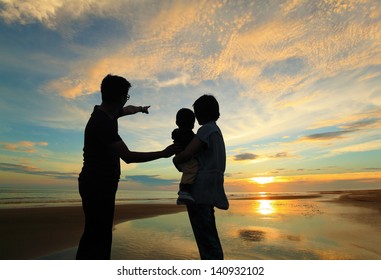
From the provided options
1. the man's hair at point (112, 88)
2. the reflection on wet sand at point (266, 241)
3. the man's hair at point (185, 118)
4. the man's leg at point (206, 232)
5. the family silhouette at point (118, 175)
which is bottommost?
the reflection on wet sand at point (266, 241)

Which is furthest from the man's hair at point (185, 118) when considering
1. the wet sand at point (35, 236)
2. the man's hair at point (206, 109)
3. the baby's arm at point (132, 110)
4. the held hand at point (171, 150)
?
the wet sand at point (35, 236)

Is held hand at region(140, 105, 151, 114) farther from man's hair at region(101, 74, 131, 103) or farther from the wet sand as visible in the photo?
the wet sand

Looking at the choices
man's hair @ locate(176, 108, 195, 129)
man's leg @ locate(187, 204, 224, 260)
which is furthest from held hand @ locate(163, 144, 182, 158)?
man's leg @ locate(187, 204, 224, 260)

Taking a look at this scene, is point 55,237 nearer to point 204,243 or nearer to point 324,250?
point 204,243

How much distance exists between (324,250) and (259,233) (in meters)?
2.05

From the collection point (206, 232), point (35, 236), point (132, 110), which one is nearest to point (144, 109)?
point (132, 110)

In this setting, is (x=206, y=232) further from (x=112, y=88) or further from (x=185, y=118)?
(x=112, y=88)

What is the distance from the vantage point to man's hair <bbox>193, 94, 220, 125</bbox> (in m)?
3.16

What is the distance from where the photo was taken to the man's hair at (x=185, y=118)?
328 centimetres

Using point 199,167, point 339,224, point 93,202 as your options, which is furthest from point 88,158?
point 339,224

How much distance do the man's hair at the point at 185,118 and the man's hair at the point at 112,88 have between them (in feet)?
2.33

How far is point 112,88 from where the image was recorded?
3.10 metres

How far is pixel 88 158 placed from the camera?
2.96 m

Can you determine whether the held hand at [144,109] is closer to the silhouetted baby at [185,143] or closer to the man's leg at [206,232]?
the silhouetted baby at [185,143]
